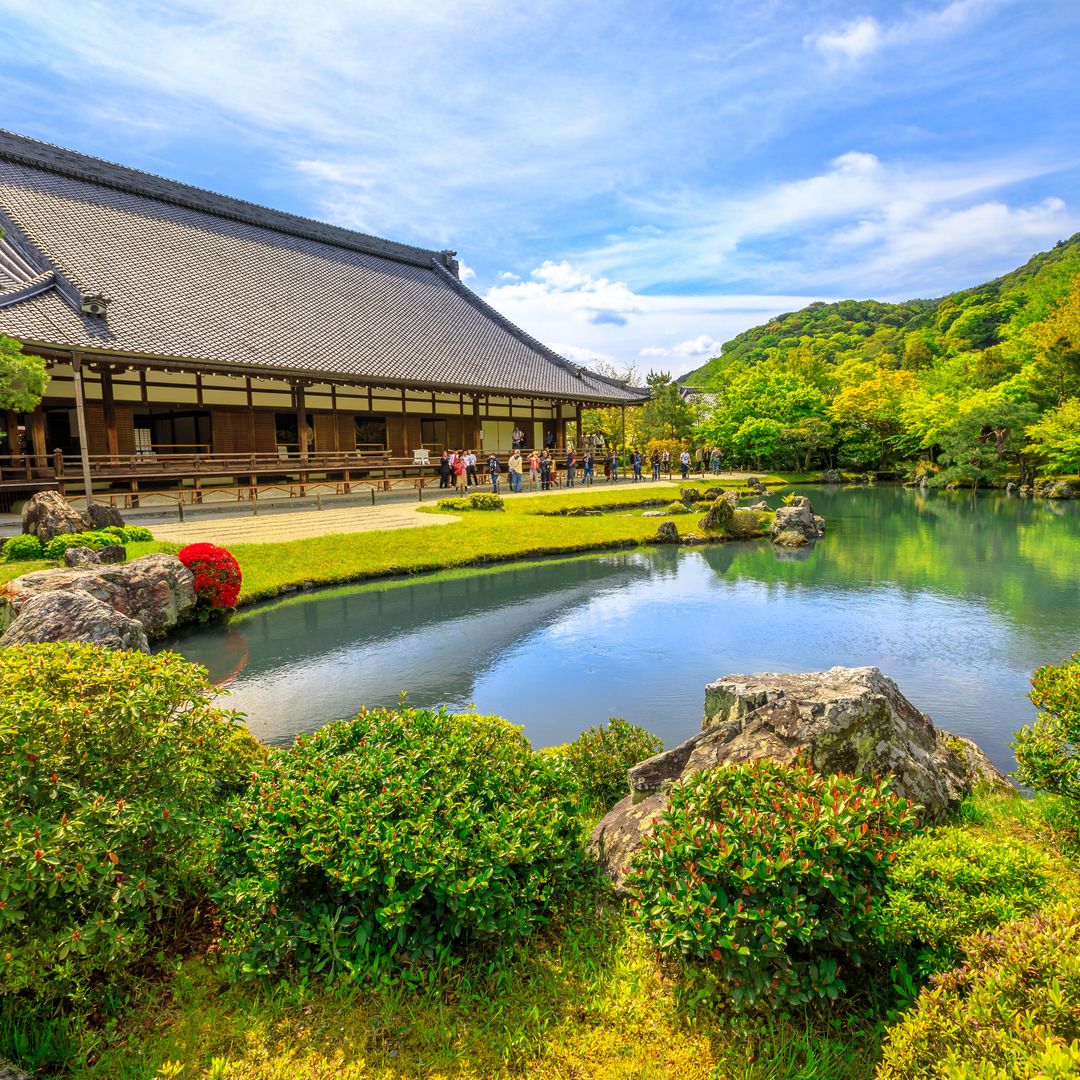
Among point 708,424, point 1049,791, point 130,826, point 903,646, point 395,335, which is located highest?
point 395,335

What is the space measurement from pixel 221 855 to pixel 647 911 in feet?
6.78

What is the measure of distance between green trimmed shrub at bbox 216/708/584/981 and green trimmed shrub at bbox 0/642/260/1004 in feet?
1.08

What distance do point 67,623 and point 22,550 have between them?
20.2ft

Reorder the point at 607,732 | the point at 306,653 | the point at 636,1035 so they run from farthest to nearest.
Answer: the point at 306,653, the point at 607,732, the point at 636,1035

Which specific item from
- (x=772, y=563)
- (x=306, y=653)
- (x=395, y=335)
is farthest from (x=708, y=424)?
(x=306, y=653)

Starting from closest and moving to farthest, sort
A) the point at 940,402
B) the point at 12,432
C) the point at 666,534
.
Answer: the point at 12,432 < the point at 666,534 < the point at 940,402

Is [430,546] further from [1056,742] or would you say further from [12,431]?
[1056,742]

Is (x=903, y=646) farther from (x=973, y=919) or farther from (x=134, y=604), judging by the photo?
(x=134, y=604)

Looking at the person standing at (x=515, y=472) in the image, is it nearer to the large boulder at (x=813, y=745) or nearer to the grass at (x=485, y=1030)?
the large boulder at (x=813, y=745)

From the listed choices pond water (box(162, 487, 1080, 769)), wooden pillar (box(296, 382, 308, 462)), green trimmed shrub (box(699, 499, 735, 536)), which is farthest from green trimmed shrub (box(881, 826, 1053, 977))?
wooden pillar (box(296, 382, 308, 462))

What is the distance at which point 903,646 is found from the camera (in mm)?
9977

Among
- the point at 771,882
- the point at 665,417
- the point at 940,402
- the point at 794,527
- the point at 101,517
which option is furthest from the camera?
the point at 665,417

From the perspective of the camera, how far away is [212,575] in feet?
36.6

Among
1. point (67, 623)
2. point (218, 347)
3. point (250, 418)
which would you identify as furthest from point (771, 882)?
point (250, 418)
